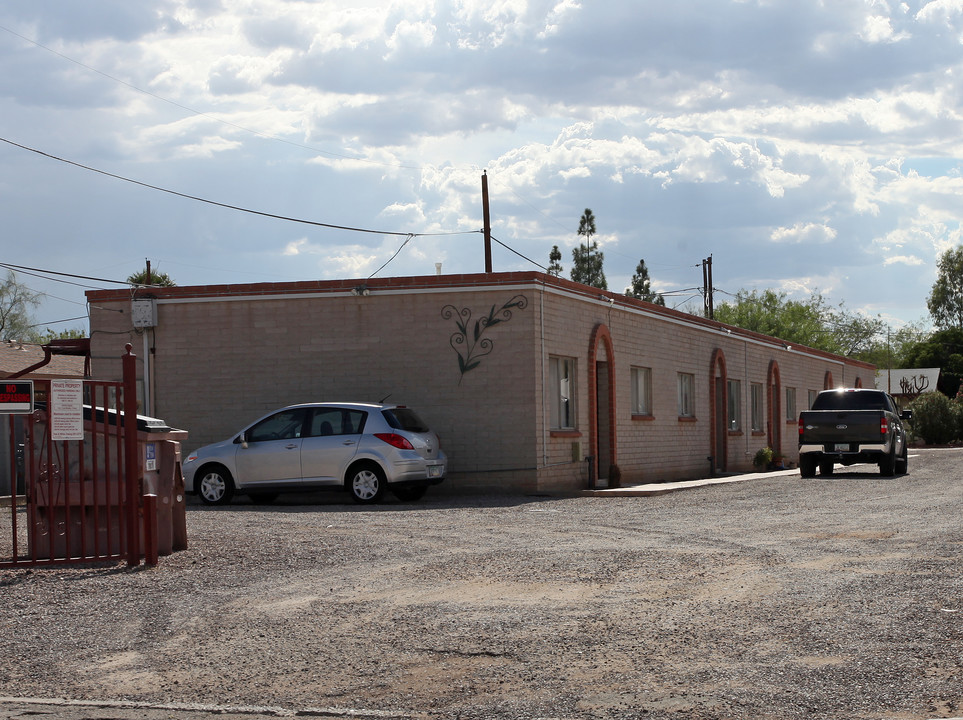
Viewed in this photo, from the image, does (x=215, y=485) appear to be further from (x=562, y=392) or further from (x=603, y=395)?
(x=603, y=395)

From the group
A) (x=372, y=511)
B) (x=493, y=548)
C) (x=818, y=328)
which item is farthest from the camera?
(x=818, y=328)

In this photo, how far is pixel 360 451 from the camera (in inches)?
711

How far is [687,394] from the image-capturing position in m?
29.7

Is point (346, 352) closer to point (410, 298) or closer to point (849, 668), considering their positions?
point (410, 298)

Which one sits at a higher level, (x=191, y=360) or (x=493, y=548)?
(x=191, y=360)

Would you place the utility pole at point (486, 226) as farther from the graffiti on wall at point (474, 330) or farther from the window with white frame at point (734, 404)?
the graffiti on wall at point (474, 330)

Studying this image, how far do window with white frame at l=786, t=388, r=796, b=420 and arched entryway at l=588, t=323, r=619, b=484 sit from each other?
55.7ft

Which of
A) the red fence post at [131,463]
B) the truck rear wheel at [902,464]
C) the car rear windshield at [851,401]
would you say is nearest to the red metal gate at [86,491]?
the red fence post at [131,463]

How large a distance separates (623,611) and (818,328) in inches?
3269

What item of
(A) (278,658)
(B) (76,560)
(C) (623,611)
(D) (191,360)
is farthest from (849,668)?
(D) (191,360)

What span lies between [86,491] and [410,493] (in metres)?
8.55

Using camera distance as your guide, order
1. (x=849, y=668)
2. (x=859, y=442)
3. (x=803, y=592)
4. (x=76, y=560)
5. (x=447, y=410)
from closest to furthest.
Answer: (x=849, y=668)
(x=803, y=592)
(x=76, y=560)
(x=447, y=410)
(x=859, y=442)

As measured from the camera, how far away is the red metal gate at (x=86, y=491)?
10742mm

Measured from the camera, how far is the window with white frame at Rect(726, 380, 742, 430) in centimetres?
3316
